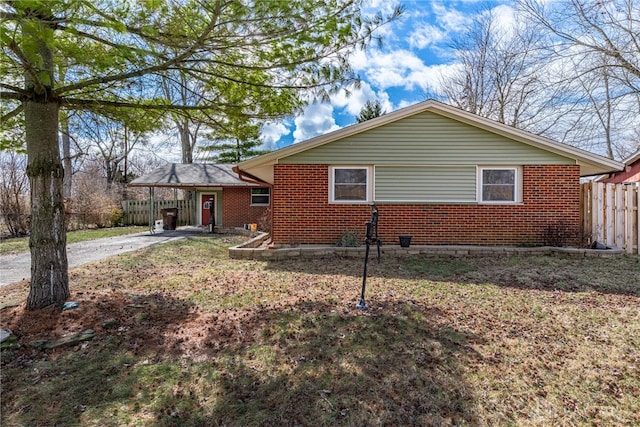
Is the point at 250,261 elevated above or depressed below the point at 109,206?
below

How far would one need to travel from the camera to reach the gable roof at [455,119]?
834cm

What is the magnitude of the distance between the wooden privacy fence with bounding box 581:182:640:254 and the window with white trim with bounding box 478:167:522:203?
1878mm

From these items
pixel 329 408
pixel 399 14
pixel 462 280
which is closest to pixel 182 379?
pixel 329 408

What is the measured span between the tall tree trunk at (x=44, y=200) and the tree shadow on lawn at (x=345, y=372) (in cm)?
235

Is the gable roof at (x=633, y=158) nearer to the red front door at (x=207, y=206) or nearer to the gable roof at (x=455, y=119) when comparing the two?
the gable roof at (x=455, y=119)

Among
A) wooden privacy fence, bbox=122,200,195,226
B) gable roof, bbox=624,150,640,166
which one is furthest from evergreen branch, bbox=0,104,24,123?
gable roof, bbox=624,150,640,166

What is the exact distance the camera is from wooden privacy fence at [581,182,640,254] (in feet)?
26.5

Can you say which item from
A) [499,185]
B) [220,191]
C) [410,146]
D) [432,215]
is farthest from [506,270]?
[220,191]

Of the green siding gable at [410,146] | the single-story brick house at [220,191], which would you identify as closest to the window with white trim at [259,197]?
the single-story brick house at [220,191]

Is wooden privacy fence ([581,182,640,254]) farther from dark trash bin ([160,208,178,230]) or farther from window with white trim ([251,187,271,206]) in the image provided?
dark trash bin ([160,208,178,230])

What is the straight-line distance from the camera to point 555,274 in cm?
629

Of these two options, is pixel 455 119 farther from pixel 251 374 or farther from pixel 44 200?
pixel 44 200

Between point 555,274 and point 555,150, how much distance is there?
391 centimetres

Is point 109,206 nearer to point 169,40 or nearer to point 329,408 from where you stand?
point 169,40
